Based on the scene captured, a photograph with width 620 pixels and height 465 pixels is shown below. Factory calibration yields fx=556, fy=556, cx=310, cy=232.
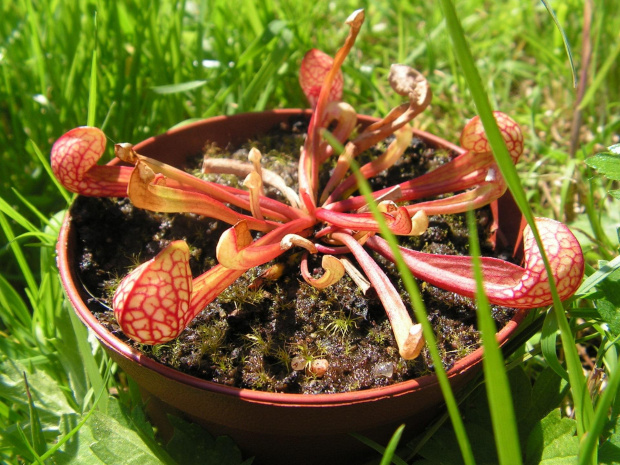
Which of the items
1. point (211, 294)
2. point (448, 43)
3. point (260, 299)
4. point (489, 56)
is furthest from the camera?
point (489, 56)

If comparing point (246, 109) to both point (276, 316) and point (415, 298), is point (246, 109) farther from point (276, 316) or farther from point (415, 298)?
point (415, 298)

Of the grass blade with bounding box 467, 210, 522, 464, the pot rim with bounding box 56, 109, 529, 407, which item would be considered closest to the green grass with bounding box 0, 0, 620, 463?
the grass blade with bounding box 467, 210, 522, 464

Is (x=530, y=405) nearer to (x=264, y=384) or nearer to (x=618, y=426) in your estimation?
(x=618, y=426)

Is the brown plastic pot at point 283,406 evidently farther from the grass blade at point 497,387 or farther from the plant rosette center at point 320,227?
the grass blade at point 497,387

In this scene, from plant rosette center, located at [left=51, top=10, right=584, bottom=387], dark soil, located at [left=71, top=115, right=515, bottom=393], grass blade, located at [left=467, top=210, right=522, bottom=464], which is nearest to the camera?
grass blade, located at [left=467, top=210, right=522, bottom=464]

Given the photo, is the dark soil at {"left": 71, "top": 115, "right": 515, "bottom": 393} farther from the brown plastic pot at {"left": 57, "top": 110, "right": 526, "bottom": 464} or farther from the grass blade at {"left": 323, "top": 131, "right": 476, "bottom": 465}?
the grass blade at {"left": 323, "top": 131, "right": 476, "bottom": 465}

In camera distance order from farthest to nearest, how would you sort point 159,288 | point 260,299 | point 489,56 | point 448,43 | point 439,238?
point 489,56 → point 448,43 → point 439,238 → point 260,299 → point 159,288

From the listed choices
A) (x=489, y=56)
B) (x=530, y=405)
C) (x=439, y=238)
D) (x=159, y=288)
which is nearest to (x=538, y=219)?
(x=439, y=238)
